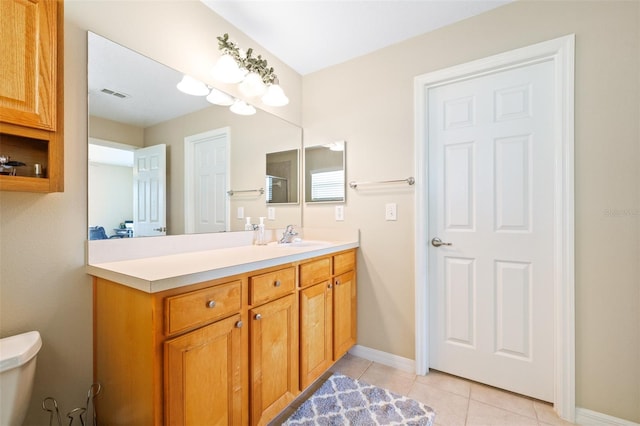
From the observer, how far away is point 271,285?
138cm

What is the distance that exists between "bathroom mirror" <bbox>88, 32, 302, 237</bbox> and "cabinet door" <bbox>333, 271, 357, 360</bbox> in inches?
28.5

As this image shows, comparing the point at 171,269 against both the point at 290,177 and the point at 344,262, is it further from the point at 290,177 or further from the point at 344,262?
the point at 290,177

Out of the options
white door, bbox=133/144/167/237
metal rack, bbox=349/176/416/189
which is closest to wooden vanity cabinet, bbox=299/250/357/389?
metal rack, bbox=349/176/416/189

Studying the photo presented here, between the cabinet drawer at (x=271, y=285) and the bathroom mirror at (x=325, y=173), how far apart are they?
0.93 metres

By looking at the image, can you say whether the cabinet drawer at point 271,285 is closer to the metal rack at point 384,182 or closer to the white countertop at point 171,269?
the white countertop at point 171,269

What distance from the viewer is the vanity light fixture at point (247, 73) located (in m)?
1.64

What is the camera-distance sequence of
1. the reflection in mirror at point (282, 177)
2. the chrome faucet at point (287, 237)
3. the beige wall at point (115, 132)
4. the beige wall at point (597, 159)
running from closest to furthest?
the beige wall at point (115, 132), the beige wall at point (597, 159), the chrome faucet at point (287, 237), the reflection in mirror at point (282, 177)

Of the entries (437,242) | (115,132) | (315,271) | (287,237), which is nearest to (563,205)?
(437,242)

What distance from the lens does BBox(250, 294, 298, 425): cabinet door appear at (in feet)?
4.21

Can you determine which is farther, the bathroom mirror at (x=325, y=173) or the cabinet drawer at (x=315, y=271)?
the bathroom mirror at (x=325, y=173)

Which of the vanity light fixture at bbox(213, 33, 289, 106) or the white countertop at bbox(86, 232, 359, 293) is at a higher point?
the vanity light fixture at bbox(213, 33, 289, 106)

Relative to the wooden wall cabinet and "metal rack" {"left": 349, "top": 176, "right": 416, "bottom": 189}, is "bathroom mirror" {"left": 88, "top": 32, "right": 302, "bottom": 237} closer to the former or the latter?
the wooden wall cabinet

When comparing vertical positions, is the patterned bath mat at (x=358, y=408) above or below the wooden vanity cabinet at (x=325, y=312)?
below

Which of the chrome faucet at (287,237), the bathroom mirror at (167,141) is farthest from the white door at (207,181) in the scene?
the chrome faucet at (287,237)
